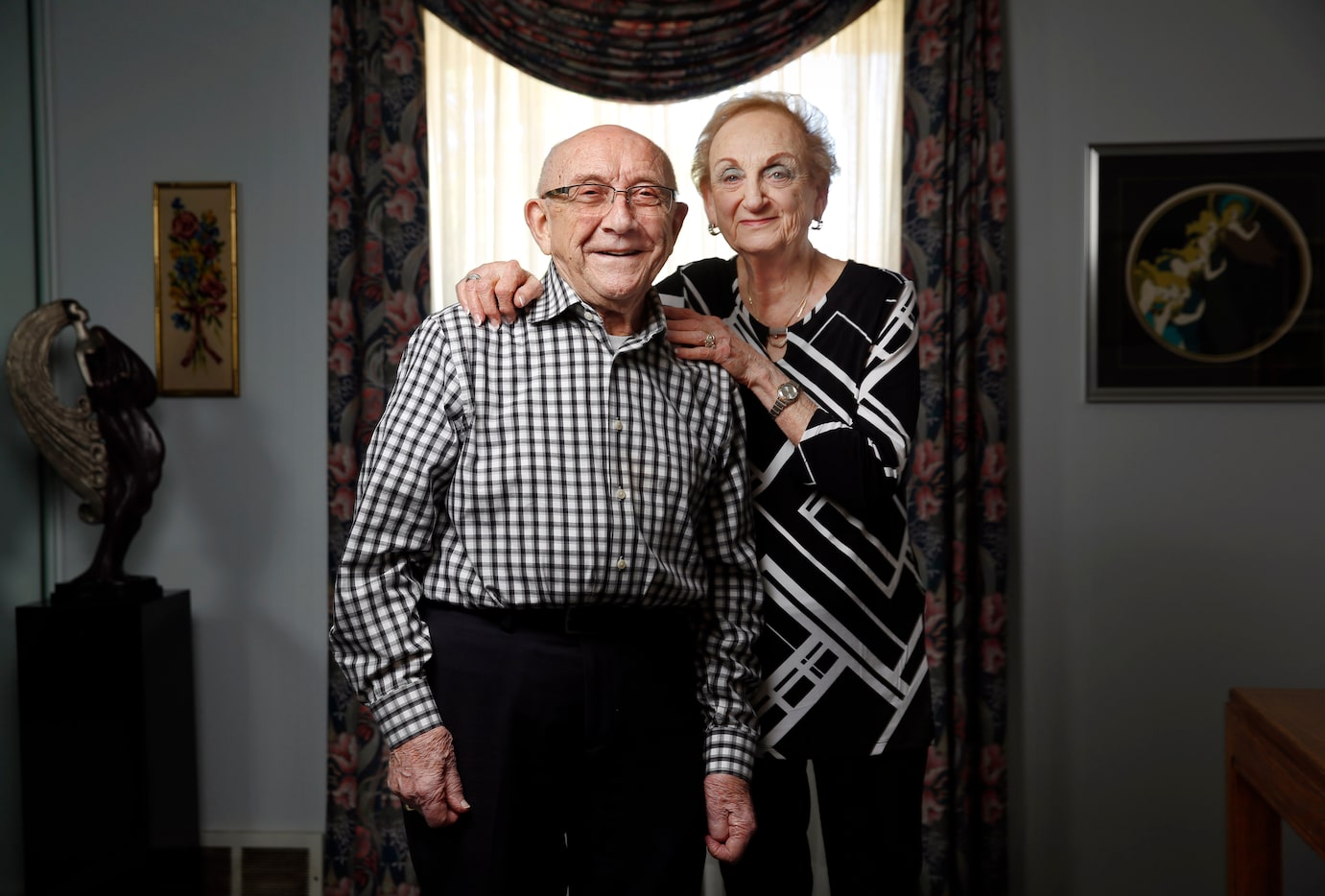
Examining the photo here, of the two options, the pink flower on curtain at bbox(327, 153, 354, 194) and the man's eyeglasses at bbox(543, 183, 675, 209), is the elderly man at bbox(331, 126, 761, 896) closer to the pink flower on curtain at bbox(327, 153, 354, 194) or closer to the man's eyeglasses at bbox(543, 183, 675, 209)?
the man's eyeglasses at bbox(543, 183, 675, 209)

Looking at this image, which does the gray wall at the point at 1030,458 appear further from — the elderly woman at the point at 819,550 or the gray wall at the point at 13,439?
the elderly woman at the point at 819,550

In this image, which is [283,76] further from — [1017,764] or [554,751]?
[1017,764]

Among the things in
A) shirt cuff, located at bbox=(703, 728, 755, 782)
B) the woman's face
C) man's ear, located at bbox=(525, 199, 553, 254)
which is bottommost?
shirt cuff, located at bbox=(703, 728, 755, 782)

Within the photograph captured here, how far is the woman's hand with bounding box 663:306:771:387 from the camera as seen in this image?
1.65 metres

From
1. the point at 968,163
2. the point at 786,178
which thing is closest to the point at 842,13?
the point at 968,163

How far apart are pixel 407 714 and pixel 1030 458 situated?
2252 mm

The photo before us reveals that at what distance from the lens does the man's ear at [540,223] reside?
1.58m

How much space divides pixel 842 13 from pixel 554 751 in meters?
2.37

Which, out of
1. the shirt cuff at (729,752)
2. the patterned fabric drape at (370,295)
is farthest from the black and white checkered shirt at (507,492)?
the patterned fabric drape at (370,295)

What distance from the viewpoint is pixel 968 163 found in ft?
9.70

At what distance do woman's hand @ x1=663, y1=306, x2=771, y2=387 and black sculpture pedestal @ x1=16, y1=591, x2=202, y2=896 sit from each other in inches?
73.8

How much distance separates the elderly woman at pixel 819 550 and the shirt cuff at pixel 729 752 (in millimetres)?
138

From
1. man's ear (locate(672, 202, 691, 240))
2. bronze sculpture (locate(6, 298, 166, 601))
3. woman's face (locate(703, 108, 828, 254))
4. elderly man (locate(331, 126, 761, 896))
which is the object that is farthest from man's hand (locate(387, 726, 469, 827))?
bronze sculpture (locate(6, 298, 166, 601))

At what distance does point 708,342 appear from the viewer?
1673 millimetres
